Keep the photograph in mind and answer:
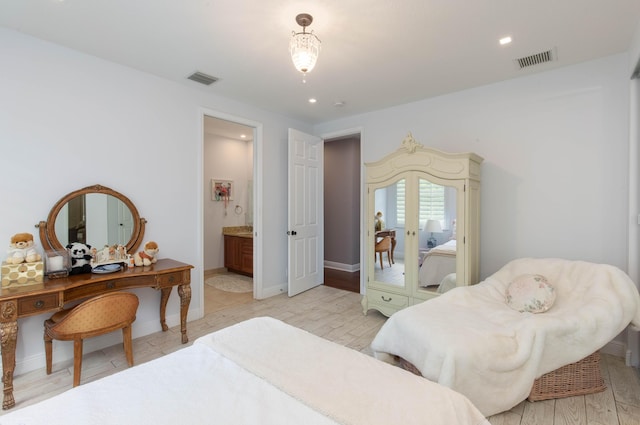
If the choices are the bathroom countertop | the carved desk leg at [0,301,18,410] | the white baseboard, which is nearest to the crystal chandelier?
the carved desk leg at [0,301,18,410]

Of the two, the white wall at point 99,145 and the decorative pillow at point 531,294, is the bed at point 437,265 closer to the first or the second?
the decorative pillow at point 531,294

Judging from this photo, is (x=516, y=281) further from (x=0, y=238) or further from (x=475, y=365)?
(x=0, y=238)

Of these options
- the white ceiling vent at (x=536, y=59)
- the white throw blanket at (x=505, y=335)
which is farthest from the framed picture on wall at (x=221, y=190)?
the white ceiling vent at (x=536, y=59)

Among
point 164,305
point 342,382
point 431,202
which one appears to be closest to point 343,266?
point 431,202

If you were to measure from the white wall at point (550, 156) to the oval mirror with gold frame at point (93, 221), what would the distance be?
3.43 meters

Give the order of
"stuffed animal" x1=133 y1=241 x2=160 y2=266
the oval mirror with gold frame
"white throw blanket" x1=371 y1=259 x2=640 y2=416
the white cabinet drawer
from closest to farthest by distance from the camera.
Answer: "white throw blanket" x1=371 y1=259 x2=640 y2=416
the oval mirror with gold frame
"stuffed animal" x1=133 y1=241 x2=160 y2=266
the white cabinet drawer

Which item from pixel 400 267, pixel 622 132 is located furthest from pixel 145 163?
pixel 622 132

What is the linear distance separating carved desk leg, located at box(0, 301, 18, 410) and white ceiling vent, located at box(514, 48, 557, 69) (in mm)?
4305

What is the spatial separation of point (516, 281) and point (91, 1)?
3.62 metres

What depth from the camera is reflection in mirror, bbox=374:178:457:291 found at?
121 inches

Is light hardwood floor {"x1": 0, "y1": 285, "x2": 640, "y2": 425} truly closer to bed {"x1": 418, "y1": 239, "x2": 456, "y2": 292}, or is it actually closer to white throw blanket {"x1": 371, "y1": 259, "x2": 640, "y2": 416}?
white throw blanket {"x1": 371, "y1": 259, "x2": 640, "y2": 416}

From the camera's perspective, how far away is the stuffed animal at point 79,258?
2471 millimetres

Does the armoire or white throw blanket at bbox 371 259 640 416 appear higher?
the armoire

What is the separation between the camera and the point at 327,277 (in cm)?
546
